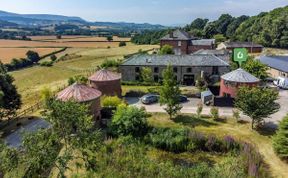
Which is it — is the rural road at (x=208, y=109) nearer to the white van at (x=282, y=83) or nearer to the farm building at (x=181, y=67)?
the white van at (x=282, y=83)

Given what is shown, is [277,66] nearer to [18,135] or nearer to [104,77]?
[104,77]

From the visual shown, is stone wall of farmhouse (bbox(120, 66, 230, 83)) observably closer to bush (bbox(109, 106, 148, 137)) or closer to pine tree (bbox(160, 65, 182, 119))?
pine tree (bbox(160, 65, 182, 119))

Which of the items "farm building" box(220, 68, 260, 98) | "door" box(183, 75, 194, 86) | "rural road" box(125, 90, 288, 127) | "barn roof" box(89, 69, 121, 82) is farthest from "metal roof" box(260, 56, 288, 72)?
"barn roof" box(89, 69, 121, 82)

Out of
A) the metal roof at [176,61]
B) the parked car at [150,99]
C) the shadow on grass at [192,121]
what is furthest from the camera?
the metal roof at [176,61]

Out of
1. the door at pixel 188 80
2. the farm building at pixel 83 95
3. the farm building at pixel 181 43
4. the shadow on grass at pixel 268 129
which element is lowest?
the shadow on grass at pixel 268 129

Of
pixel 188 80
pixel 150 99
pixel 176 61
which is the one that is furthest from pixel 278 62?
pixel 150 99

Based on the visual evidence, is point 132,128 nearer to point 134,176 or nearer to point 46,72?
point 134,176

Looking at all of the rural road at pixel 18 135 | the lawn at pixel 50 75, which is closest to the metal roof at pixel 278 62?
the lawn at pixel 50 75
